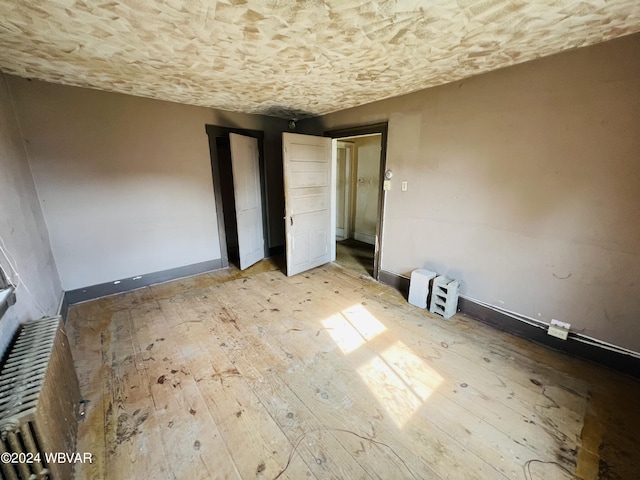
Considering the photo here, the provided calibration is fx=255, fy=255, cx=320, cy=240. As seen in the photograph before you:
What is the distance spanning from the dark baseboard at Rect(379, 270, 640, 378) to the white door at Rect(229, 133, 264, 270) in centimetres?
304

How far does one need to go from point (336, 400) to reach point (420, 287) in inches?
64.3

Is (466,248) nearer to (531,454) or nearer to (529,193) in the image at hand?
(529,193)

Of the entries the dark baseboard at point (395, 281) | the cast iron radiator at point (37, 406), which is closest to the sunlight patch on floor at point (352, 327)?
the dark baseboard at point (395, 281)

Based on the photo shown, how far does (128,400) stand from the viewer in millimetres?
1754

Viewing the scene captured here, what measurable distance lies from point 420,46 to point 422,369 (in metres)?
2.42

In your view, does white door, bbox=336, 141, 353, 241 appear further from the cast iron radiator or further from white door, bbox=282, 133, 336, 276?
the cast iron radiator

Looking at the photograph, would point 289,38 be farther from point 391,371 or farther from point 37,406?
point 391,371

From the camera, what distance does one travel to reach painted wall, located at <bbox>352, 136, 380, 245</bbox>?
519 centimetres

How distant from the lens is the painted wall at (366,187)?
17.0ft

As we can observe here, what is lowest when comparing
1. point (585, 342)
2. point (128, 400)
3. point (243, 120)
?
point (128, 400)

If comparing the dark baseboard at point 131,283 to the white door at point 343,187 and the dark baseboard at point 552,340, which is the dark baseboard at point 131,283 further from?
the dark baseboard at point 552,340

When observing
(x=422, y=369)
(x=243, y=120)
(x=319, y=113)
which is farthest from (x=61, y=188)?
(x=422, y=369)

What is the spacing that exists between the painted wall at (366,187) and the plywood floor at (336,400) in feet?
9.64

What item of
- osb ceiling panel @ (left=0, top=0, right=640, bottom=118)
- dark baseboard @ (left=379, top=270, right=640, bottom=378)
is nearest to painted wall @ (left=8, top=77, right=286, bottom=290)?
osb ceiling panel @ (left=0, top=0, right=640, bottom=118)
